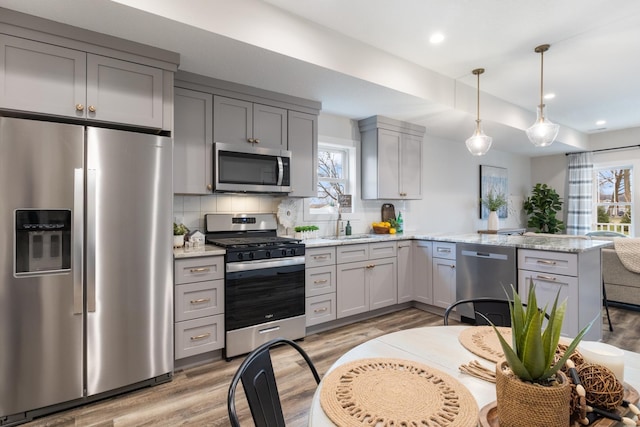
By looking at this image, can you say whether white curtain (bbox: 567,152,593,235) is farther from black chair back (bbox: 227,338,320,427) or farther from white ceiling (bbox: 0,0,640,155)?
black chair back (bbox: 227,338,320,427)

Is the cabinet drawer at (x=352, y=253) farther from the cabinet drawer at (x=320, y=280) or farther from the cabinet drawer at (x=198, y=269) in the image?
the cabinet drawer at (x=198, y=269)

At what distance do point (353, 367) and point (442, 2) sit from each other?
8.30 feet

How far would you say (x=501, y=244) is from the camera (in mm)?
3260

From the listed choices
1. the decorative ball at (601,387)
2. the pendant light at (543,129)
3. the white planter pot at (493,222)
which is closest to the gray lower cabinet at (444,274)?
the pendant light at (543,129)

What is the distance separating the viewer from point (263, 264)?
2.89m

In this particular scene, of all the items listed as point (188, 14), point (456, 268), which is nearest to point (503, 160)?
point (456, 268)

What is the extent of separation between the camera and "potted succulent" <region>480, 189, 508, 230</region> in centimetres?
559

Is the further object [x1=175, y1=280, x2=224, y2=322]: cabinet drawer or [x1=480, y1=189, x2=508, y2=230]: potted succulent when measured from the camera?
[x1=480, y1=189, x2=508, y2=230]: potted succulent

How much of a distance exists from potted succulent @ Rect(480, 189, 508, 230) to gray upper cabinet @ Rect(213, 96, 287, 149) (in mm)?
3941

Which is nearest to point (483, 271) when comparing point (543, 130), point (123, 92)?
point (543, 130)

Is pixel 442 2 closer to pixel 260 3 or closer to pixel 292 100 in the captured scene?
pixel 260 3

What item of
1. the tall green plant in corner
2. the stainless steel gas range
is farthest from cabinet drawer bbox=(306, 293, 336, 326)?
the tall green plant in corner

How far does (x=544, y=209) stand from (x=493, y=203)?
1604 millimetres

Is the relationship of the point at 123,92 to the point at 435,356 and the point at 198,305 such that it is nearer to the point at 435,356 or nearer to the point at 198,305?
the point at 198,305
